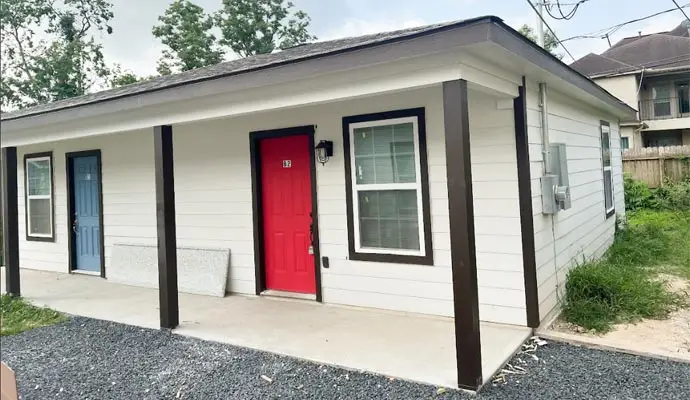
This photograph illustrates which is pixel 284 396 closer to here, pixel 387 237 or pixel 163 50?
pixel 387 237

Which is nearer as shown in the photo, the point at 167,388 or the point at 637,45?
the point at 167,388

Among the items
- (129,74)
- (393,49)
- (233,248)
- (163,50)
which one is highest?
(163,50)

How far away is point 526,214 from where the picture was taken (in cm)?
415

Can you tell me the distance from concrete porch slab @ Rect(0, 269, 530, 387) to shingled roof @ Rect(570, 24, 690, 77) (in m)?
20.7

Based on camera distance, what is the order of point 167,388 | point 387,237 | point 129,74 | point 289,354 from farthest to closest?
1. point 129,74
2. point 387,237
3. point 289,354
4. point 167,388

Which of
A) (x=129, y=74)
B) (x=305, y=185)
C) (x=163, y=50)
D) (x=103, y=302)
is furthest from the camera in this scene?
(x=163, y=50)

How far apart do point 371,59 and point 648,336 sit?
3177 mm

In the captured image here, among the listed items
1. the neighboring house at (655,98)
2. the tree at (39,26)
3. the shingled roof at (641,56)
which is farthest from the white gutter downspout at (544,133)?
the shingled roof at (641,56)

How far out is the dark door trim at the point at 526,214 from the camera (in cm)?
414

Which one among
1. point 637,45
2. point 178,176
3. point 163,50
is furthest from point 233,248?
point 637,45

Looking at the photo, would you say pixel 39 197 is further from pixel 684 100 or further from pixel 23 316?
pixel 684 100

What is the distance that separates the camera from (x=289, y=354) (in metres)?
3.82

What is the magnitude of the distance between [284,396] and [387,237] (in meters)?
2.11

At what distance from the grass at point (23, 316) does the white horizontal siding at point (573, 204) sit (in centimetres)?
497
